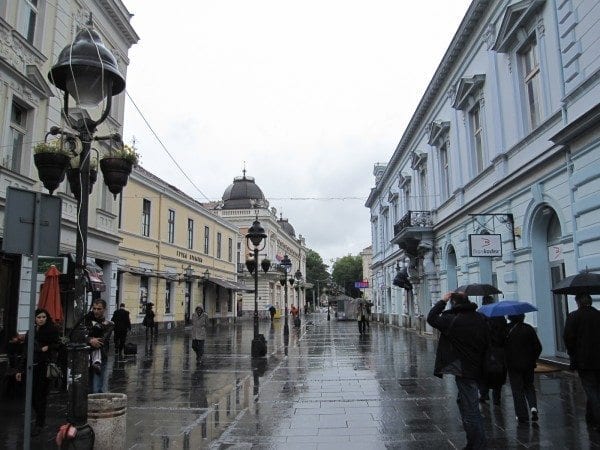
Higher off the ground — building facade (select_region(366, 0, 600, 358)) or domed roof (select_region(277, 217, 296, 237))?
domed roof (select_region(277, 217, 296, 237))

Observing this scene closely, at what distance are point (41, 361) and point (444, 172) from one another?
18.6 m

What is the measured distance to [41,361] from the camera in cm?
701

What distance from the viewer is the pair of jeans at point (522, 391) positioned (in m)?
6.84

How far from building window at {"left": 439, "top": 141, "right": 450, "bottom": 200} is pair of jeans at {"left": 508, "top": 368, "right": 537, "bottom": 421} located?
15.4 m

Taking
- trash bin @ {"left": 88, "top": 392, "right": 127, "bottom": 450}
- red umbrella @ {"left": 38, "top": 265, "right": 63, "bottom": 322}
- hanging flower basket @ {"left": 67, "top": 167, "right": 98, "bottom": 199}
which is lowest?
trash bin @ {"left": 88, "top": 392, "right": 127, "bottom": 450}

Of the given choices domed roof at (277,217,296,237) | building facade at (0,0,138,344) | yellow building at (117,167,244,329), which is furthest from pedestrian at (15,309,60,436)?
domed roof at (277,217,296,237)

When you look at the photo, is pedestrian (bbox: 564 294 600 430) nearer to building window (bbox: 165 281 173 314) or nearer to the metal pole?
the metal pole

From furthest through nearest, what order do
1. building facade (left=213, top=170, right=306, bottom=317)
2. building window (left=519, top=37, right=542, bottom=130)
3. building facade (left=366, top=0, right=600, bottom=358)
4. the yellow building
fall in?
building facade (left=213, top=170, right=306, bottom=317), the yellow building, building window (left=519, top=37, right=542, bottom=130), building facade (left=366, top=0, right=600, bottom=358)

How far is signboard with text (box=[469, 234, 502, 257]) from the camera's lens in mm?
14070

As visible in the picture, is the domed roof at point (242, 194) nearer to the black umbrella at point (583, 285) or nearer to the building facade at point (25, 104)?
the building facade at point (25, 104)

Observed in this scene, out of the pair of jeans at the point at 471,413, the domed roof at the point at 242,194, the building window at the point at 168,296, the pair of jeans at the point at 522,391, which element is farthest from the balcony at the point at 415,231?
the domed roof at the point at 242,194

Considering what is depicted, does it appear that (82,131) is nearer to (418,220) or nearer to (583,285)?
(583,285)

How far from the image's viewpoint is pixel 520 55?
13.9 meters

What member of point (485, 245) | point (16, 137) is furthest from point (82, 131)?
point (485, 245)
